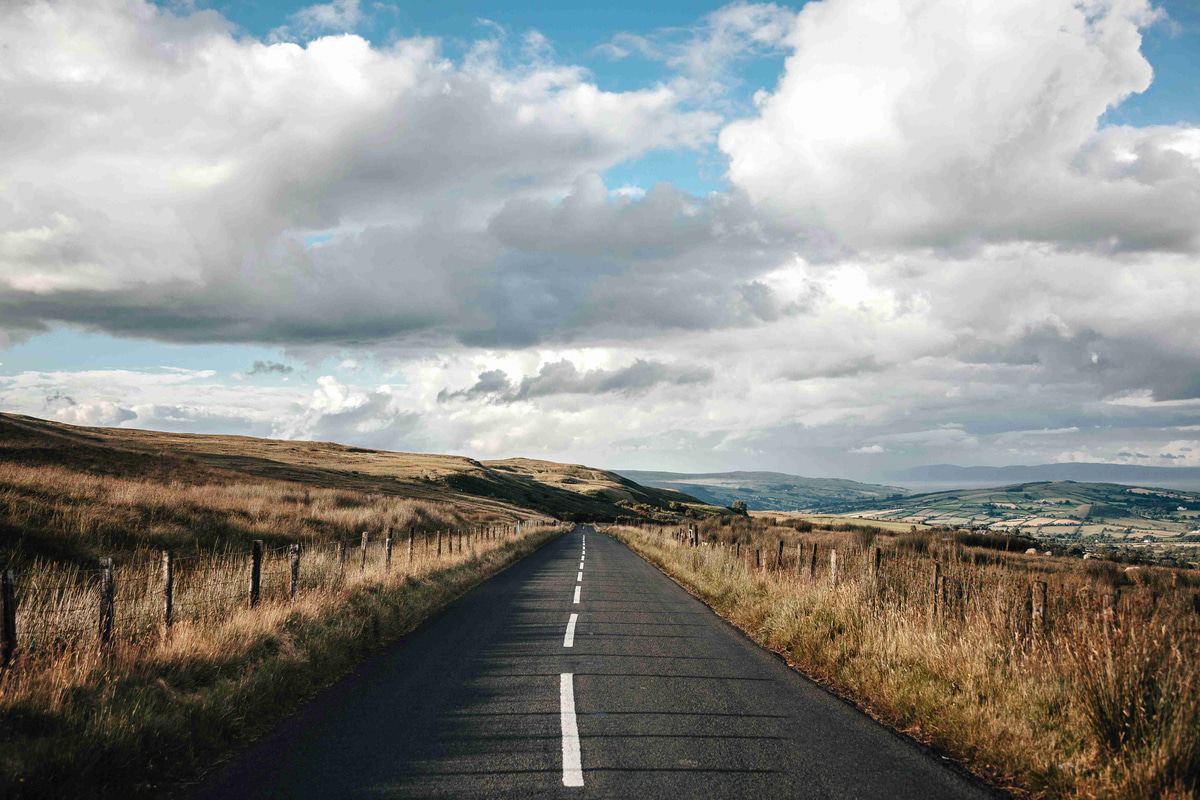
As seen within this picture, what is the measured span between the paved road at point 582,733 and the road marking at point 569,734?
0.8 inches

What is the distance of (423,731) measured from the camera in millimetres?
6430

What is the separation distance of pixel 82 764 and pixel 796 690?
7.05m

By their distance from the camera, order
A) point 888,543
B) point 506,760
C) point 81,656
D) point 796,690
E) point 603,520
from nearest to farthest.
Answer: point 506,760
point 81,656
point 796,690
point 888,543
point 603,520

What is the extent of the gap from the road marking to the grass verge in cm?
304

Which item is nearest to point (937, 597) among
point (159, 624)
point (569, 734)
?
point (569, 734)

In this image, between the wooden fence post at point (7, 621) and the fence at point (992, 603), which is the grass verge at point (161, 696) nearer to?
the wooden fence post at point (7, 621)

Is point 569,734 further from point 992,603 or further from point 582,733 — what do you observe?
point 992,603

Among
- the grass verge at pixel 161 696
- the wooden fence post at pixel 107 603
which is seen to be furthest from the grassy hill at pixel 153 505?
the grass verge at pixel 161 696

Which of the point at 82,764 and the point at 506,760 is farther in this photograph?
the point at 506,760

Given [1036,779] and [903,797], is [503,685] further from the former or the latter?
[1036,779]

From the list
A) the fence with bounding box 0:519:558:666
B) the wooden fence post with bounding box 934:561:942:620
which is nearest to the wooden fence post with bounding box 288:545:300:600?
the fence with bounding box 0:519:558:666

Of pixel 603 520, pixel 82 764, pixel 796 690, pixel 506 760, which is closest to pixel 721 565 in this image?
pixel 796 690

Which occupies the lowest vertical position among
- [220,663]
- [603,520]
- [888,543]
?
[603,520]

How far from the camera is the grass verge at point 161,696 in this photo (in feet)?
16.6
